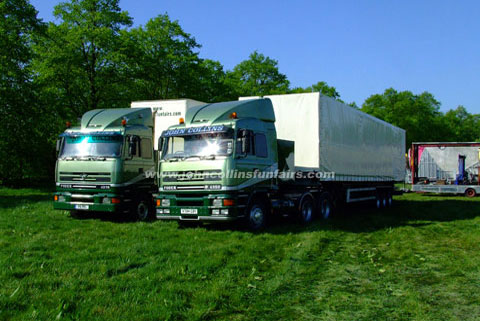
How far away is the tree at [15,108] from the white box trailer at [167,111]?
14246mm

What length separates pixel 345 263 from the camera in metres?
7.83

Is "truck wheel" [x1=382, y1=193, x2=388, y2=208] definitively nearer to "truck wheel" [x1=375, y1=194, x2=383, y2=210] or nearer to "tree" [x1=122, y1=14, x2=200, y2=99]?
"truck wheel" [x1=375, y1=194, x2=383, y2=210]

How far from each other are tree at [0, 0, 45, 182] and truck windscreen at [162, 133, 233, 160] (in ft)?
56.4

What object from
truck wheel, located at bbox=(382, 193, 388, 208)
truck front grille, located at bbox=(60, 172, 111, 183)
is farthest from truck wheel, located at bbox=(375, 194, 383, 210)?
truck front grille, located at bbox=(60, 172, 111, 183)

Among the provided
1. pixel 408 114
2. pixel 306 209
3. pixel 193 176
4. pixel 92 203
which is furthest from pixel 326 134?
pixel 408 114

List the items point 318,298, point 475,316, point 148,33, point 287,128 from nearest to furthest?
point 475,316
point 318,298
point 287,128
point 148,33

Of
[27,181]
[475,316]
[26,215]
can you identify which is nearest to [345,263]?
[475,316]

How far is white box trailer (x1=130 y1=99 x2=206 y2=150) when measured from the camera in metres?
13.4

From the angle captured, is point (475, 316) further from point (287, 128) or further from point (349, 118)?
point (349, 118)

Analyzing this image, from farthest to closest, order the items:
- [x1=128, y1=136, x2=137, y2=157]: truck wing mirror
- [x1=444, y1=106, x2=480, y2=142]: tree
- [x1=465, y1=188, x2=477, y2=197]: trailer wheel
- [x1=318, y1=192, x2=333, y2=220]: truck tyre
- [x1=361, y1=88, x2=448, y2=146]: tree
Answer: [x1=444, y1=106, x2=480, y2=142]: tree < [x1=361, y1=88, x2=448, y2=146]: tree < [x1=465, y1=188, x2=477, y2=197]: trailer wheel < [x1=318, y1=192, x2=333, y2=220]: truck tyre < [x1=128, y1=136, x2=137, y2=157]: truck wing mirror

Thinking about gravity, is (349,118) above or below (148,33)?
below

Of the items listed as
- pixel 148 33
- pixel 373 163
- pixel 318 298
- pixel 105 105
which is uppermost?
pixel 148 33

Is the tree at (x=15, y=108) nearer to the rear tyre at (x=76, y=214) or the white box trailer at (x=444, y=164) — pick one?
the rear tyre at (x=76, y=214)

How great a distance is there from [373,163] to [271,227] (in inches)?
303
